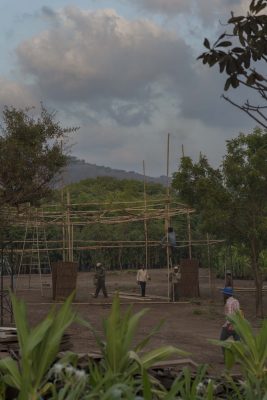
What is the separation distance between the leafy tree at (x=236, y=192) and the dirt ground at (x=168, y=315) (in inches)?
86.2

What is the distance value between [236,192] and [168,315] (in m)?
4.19

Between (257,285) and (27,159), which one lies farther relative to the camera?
(257,285)

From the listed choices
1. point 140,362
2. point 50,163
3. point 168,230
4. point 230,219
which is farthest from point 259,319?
point 140,362

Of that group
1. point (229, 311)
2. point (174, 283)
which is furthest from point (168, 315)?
point (229, 311)

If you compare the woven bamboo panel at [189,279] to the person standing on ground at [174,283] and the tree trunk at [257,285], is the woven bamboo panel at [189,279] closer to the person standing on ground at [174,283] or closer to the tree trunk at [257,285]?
the person standing on ground at [174,283]

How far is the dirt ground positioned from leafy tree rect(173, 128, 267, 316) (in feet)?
7.19

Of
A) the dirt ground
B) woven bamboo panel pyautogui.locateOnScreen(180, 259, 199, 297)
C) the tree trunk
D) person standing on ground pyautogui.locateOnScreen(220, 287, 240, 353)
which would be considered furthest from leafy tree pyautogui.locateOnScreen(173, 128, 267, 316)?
person standing on ground pyautogui.locateOnScreen(220, 287, 240, 353)

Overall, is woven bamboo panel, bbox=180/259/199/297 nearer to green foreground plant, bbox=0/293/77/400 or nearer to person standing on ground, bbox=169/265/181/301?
person standing on ground, bbox=169/265/181/301

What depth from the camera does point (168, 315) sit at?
18.9m

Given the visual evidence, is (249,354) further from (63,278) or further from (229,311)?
(63,278)

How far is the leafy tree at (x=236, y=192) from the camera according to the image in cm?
1862

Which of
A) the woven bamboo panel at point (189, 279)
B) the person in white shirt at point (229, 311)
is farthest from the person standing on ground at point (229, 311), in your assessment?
the woven bamboo panel at point (189, 279)

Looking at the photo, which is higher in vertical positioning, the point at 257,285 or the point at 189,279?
the point at 189,279

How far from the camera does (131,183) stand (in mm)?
56969
